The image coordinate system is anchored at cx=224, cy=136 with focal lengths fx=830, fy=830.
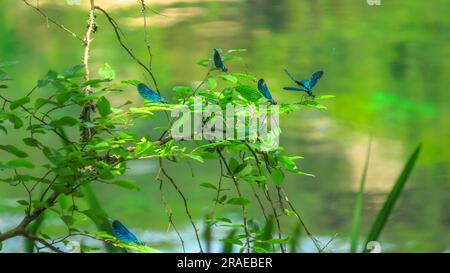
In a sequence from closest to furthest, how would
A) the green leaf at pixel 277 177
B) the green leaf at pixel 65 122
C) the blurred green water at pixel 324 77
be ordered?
the green leaf at pixel 65 122 → the green leaf at pixel 277 177 → the blurred green water at pixel 324 77

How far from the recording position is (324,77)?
4062 mm

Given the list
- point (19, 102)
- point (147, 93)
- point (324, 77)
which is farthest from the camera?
point (324, 77)

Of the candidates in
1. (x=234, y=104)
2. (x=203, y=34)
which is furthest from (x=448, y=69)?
(x=234, y=104)

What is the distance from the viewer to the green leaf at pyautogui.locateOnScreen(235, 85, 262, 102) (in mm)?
1344

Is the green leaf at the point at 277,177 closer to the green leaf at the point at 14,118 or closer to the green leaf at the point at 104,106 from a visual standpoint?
the green leaf at the point at 104,106

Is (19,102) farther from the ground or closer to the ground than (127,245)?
farther from the ground

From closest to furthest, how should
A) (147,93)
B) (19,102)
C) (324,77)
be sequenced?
1. (19,102)
2. (147,93)
3. (324,77)

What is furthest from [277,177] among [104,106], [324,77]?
[324,77]

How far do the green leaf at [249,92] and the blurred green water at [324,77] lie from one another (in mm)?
1659

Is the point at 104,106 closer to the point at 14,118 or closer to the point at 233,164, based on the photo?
the point at 14,118

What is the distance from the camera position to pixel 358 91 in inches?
161

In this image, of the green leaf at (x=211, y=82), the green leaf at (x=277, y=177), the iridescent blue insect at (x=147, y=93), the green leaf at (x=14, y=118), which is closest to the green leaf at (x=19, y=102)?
the green leaf at (x=14, y=118)

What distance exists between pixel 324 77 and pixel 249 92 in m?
2.76

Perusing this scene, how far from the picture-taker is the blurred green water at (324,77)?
3135 millimetres
